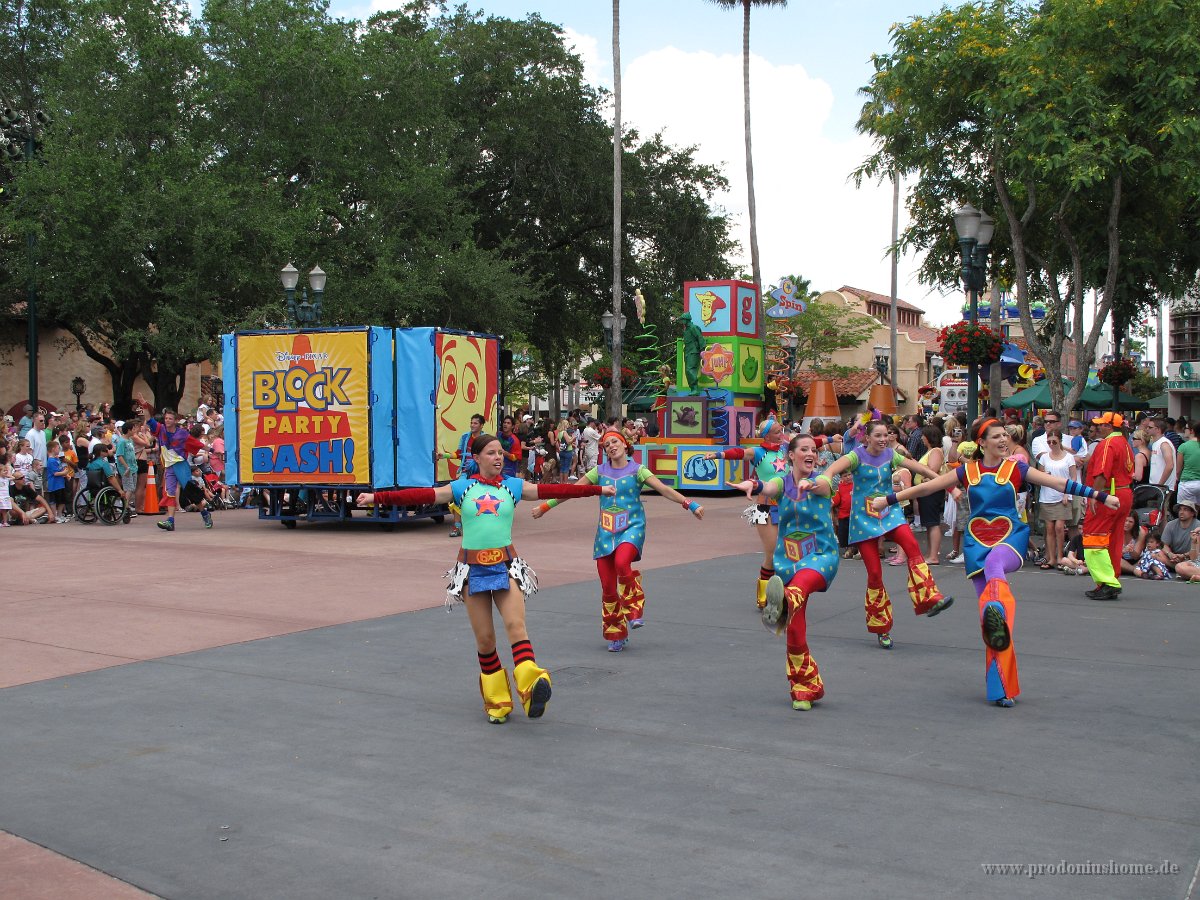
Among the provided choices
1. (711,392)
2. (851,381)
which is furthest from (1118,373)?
(851,381)

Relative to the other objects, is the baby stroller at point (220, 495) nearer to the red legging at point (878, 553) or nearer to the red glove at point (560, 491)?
the red legging at point (878, 553)

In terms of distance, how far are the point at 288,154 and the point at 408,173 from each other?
346cm

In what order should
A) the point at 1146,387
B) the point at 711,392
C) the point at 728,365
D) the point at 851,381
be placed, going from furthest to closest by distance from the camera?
the point at 851,381 → the point at 1146,387 → the point at 728,365 → the point at 711,392

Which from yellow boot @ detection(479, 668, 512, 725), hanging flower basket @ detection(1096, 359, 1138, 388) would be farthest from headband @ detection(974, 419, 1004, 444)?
hanging flower basket @ detection(1096, 359, 1138, 388)

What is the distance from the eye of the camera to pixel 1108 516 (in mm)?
11320

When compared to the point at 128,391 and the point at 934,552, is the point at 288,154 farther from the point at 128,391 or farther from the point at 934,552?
the point at 934,552

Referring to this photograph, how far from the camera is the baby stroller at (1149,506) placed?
1403cm

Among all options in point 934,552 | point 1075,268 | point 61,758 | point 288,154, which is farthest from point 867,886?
point 288,154

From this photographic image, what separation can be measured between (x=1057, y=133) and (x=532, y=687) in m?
15.8

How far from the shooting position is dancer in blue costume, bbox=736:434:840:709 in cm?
701

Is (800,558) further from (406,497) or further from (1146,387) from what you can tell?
(1146,387)

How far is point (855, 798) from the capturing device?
5.30m

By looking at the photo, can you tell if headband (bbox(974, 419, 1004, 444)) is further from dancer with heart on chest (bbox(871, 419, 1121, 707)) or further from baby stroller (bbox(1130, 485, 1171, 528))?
baby stroller (bbox(1130, 485, 1171, 528))

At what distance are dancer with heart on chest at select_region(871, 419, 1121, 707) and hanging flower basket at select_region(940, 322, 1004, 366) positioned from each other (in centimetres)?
900
